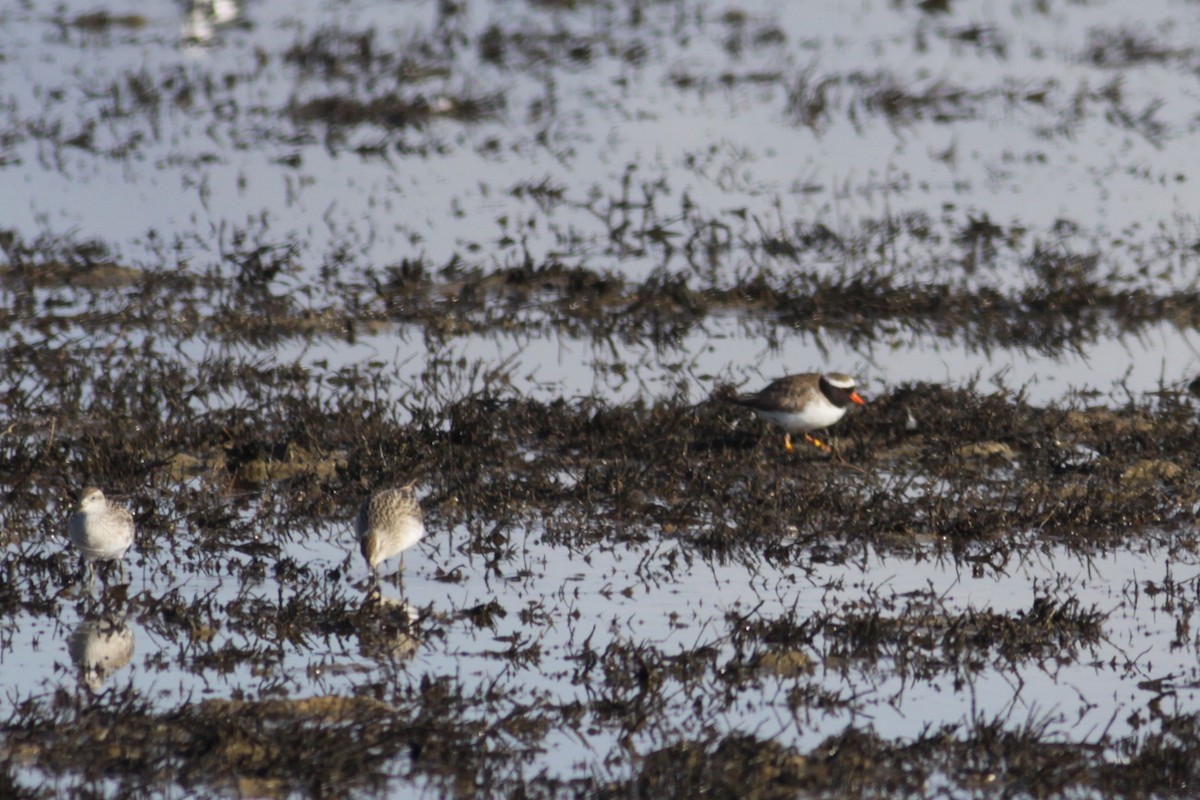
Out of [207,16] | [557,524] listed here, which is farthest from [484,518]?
[207,16]

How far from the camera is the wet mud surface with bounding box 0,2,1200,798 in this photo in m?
7.15

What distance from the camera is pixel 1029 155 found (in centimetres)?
2255

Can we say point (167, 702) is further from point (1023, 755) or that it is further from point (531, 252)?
point (531, 252)

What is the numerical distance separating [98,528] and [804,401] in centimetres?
445

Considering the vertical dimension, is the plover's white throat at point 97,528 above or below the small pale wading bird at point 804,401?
above

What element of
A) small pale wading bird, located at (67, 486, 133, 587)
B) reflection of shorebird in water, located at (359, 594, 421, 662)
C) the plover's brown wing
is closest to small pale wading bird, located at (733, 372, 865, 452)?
the plover's brown wing

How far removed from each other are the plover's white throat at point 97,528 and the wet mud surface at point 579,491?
0.23m

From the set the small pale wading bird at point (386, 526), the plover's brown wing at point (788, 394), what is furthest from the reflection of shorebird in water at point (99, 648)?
the plover's brown wing at point (788, 394)

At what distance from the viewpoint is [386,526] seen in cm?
919

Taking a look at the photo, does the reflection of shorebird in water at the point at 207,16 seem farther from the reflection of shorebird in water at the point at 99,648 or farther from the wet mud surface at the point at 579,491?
the reflection of shorebird in water at the point at 99,648

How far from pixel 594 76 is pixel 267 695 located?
811 inches

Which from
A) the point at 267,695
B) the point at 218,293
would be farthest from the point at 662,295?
the point at 267,695

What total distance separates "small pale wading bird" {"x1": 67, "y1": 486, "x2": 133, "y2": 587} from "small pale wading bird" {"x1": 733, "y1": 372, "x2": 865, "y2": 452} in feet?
13.9

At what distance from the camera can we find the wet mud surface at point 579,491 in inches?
282
